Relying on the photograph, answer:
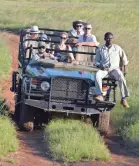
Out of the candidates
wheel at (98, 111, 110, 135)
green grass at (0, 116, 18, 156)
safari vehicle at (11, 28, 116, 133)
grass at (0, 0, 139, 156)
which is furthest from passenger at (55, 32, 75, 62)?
green grass at (0, 116, 18, 156)

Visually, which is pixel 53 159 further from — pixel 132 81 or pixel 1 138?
pixel 132 81

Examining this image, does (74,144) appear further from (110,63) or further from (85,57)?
(85,57)

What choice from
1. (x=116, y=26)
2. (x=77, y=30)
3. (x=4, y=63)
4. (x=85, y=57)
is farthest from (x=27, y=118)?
(x=116, y=26)

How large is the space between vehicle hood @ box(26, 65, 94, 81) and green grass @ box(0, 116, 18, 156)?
116 centimetres

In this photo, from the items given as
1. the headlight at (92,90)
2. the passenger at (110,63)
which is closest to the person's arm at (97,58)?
the passenger at (110,63)

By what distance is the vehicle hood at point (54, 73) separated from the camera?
10531mm

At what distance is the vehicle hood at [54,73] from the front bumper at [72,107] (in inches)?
17.4

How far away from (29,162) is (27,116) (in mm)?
2344

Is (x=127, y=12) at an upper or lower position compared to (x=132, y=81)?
upper

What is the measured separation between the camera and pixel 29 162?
8.43m

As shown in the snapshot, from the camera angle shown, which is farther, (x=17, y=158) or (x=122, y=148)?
(x=122, y=148)

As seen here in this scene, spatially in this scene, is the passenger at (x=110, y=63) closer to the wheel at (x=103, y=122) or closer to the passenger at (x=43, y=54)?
the wheel at (x=103, y=122)

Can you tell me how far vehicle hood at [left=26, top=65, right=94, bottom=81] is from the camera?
10.5m

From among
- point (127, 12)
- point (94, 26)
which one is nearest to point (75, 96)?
point (94, 26)
